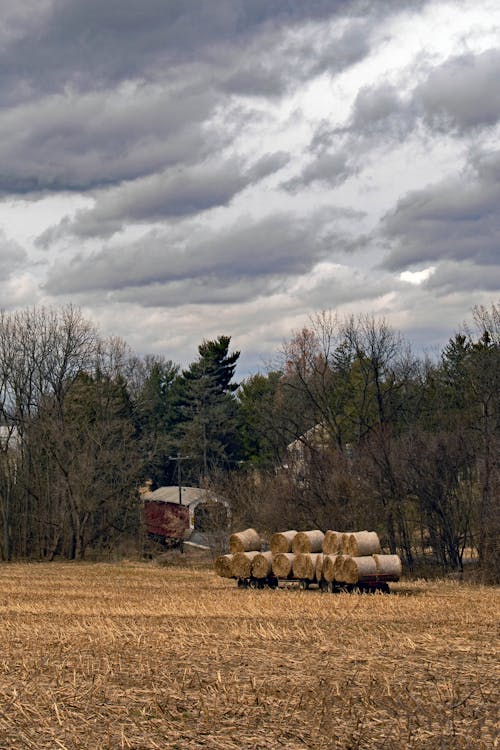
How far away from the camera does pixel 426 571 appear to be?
3706 centimetres

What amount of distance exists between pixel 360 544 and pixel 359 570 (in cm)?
90

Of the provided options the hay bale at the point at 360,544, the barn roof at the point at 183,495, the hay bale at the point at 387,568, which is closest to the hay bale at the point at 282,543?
the hay bale at the point at 360,544

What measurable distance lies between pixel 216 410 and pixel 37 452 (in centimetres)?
2515

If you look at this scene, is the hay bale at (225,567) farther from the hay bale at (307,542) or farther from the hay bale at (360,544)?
the hay bale at (360,544)

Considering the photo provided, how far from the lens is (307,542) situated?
93.6ft

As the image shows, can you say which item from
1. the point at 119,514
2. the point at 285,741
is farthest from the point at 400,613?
the point at 119,514

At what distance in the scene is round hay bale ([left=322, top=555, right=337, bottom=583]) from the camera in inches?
1048

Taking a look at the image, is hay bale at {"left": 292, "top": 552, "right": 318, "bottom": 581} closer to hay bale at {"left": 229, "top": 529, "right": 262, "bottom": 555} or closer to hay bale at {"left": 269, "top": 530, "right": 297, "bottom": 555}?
hay bale at {"left": 269, "top": 530, "right": 297, "bottom": 555}

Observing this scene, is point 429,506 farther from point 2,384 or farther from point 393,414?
point 2,384

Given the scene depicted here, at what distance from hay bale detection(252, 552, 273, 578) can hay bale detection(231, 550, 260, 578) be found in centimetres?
13

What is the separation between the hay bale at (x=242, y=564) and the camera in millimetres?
29234

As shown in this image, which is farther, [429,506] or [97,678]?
[429,506]

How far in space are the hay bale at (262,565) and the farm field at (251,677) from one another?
7.02 metres

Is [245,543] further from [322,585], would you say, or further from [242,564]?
[322,585]
